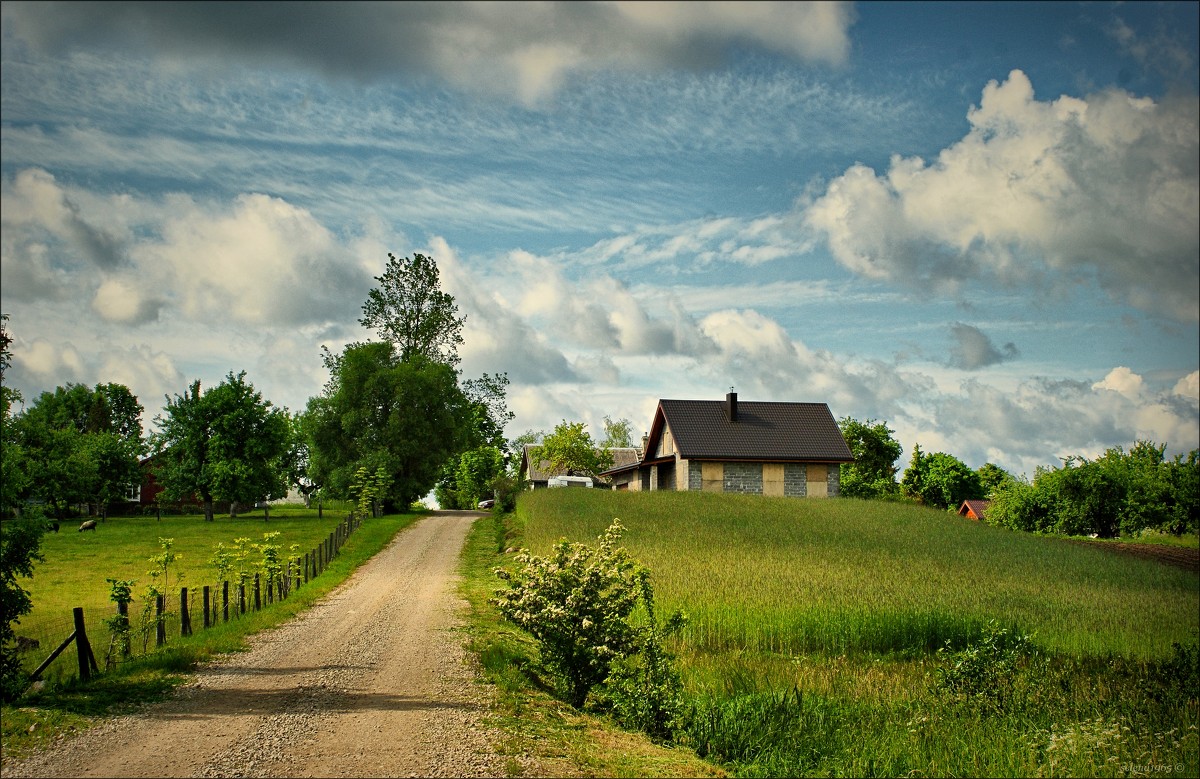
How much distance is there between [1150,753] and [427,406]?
152ft

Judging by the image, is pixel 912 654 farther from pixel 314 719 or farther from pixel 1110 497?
pixel 1110 497

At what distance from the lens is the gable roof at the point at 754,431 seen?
53.5 meters

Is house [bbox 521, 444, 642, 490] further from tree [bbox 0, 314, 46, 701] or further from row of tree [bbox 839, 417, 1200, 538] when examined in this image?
tree [bbox 0, 314, 46, 701]

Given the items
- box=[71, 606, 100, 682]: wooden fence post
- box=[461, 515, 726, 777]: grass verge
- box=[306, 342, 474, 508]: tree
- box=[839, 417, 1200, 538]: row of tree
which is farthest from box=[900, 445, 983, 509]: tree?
box=[71, 606, 100, 682]: wooden fence post

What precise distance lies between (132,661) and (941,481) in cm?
8201

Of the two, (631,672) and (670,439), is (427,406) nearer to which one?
(670,439)

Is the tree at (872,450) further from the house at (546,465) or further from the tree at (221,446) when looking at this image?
the tree at (221,446)

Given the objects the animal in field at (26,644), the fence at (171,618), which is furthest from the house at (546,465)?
the animal in field at (26,644)

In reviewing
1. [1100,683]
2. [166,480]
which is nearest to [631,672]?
[1100,683]

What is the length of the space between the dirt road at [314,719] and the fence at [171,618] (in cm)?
148

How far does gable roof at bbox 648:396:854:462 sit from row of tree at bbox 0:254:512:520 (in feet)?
46.5

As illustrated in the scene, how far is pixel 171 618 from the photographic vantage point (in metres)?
18.0

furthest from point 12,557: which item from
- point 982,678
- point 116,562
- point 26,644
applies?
point 116,562

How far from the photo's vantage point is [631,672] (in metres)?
12.0
